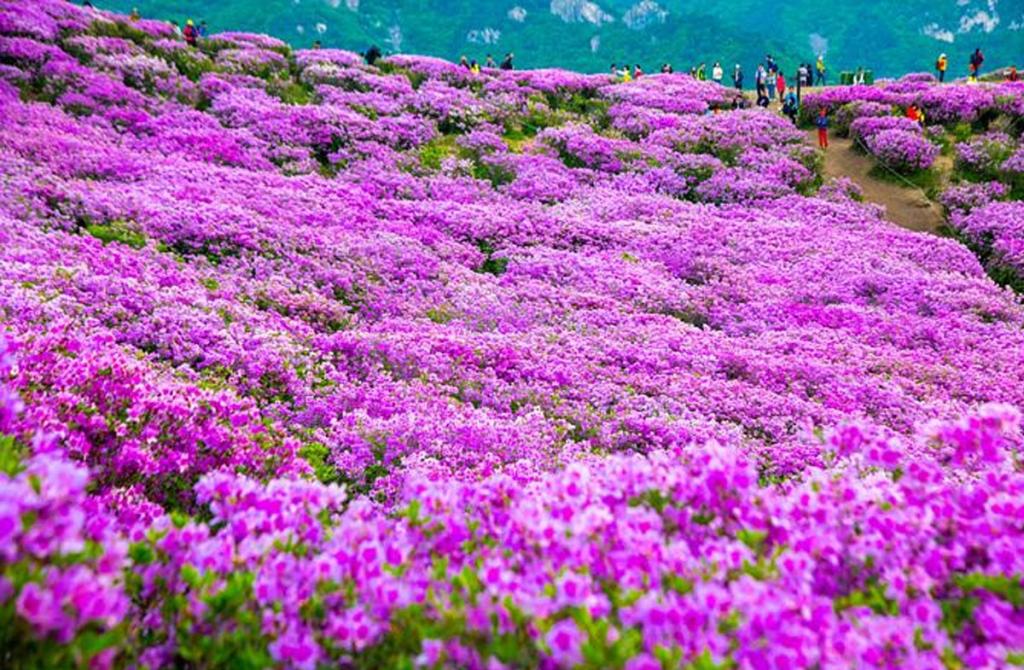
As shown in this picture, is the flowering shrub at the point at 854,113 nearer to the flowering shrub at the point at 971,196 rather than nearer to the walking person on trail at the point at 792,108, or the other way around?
the walking person on trail at the point at 792,108

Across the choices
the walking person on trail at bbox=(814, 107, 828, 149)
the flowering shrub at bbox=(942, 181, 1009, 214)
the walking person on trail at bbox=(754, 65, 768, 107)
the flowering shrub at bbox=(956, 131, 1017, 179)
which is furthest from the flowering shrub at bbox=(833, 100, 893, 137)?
the flowering shrub at bbox=(942, 181, 1009, 214)

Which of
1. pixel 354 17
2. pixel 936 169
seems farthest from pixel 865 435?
pixel 354 17

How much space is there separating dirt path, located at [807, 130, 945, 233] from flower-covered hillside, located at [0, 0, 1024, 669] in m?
1.75

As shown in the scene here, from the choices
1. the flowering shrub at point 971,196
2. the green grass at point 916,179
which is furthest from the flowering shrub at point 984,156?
the flowering shrub at point 971,196

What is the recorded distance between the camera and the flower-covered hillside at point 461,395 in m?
2.97

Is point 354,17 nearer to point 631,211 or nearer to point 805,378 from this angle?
point 631,211

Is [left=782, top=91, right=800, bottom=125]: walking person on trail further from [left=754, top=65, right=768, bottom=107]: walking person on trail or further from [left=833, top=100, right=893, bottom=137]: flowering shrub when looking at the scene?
[left=754, top=65, right=768, bottom=107]: walking person on trail

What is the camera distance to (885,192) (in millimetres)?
26844

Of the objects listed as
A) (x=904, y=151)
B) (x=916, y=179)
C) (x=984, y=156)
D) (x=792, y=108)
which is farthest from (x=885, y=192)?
(x=792, y=108)

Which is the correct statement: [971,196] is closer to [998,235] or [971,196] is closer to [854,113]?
[998,235]

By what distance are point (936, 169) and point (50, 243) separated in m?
29.9

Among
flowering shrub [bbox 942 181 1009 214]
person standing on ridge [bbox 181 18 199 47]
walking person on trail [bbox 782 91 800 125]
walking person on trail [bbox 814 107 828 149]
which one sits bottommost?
A: flowering shrub [bbox 942 181 1009 214]

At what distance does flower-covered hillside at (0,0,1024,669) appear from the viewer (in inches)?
117

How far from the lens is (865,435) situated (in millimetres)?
4125
